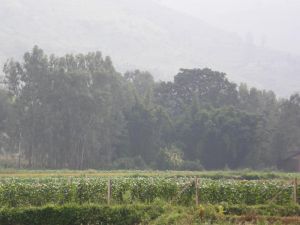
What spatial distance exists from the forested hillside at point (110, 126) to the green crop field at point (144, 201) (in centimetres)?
4213

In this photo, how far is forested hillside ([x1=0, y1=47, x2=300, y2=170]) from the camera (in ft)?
231

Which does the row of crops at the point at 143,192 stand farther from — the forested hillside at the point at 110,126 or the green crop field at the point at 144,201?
the forested hillside at the point at 110,126

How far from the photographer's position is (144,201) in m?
27.4

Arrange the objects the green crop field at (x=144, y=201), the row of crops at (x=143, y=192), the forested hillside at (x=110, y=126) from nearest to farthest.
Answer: the green crop field at (x=144, y=201)
the row of crops at (x=143, y=192)
the forested hillside at (x=110, y=126)

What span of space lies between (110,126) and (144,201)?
47.4 meters

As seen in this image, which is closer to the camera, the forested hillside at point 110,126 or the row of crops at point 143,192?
the row of crops at point 143,192

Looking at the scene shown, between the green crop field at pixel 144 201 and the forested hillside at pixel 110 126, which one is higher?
the forested hillside at pixel 110 126

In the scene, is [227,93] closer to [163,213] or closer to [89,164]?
[89,164]

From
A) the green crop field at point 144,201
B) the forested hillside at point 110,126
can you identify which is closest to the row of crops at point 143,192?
the green crop field at point 144,201

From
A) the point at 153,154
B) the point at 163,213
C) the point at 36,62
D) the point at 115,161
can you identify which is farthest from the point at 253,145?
the point at 163,213

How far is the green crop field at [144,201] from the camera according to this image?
24.0 metres

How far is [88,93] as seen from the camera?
70625 millimetres

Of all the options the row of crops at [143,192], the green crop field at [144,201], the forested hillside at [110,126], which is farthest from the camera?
the forested hillside at [110,126]

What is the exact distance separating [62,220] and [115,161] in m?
47.4
